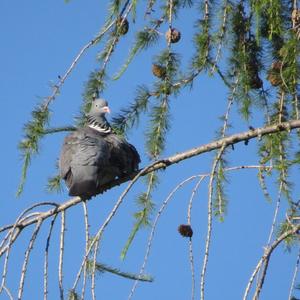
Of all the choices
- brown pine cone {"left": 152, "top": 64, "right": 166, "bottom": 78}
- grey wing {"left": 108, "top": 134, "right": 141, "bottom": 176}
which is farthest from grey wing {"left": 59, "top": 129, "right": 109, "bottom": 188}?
brown pine cone {"left": 152, "top": 64, "right": 166, "bottom": 78}

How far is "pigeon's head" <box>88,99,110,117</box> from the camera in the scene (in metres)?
3.55

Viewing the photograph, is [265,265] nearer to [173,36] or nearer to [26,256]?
[26,256]

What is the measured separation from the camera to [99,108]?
391cm

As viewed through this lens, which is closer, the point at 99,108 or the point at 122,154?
the point at 122,154

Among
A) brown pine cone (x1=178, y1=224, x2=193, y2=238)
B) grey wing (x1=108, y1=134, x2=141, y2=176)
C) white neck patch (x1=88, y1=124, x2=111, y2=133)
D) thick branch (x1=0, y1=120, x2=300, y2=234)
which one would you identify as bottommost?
brown pine cone (x1=178, y1=224, x2=193, y2=238)

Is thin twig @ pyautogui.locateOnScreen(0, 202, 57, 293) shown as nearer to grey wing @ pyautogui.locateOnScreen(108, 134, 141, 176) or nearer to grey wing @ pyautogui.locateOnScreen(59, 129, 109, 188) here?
grey wing @ pyautogui.locateOnScreen(59, 129, 109, 188)

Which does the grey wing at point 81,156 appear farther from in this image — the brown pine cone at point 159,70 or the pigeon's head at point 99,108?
the brown pine cone at point 159,70

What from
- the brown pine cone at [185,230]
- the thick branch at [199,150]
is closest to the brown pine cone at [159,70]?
the thick branch at [199,150]

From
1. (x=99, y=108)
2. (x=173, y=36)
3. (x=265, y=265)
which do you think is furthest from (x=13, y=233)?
(x=99, y=108)

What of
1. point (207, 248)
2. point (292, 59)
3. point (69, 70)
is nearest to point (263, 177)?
point (292, 59)

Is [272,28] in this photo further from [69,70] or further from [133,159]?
[133,159]

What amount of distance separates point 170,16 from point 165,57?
0.19 meters

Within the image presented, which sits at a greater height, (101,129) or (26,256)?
(101,129)

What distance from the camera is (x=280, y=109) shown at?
3.30 meters
